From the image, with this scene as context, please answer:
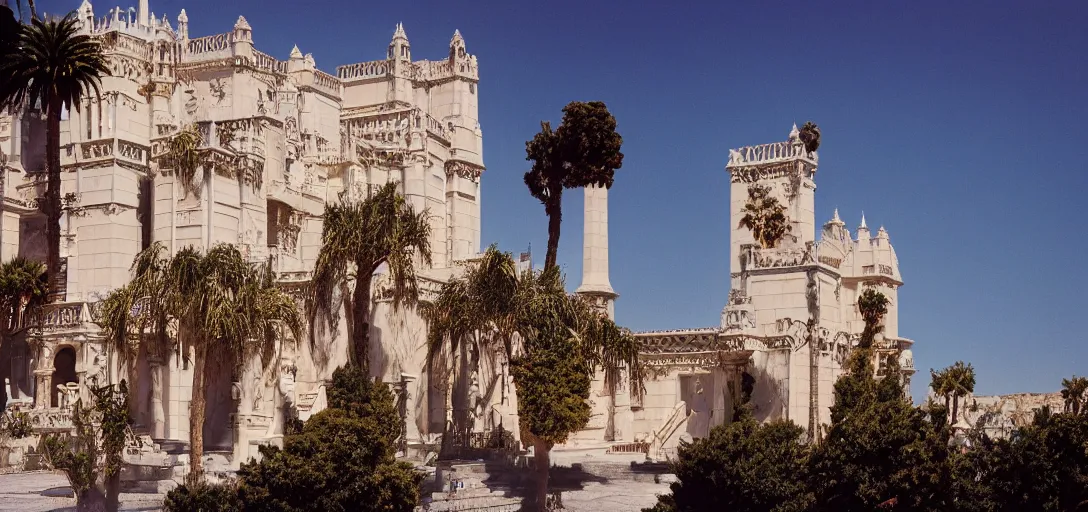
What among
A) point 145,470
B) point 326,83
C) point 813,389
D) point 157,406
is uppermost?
point 326,83

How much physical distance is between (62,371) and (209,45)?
16.9m

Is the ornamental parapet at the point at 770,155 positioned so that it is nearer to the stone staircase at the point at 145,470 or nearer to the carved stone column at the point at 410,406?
the carved stone column at the point at 410,406

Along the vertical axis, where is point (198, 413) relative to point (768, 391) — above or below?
below

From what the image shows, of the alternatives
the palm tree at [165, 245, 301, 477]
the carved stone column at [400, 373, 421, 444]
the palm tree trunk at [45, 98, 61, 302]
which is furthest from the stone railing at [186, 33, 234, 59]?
the palm tree at [165, 245, 301, 477]

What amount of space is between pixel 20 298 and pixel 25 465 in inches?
249

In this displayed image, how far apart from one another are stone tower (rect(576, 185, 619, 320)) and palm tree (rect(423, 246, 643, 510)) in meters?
4.28

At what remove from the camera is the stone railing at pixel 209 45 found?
60750mm

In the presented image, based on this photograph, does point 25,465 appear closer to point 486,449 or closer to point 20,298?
point 20,298

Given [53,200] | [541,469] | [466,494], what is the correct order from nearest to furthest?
[466,494], [541,469], [53,200]

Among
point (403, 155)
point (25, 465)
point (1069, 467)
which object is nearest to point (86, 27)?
point (403, 155)

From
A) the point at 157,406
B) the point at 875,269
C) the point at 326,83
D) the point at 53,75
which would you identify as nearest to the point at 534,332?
the point at 157,406

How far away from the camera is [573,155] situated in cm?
4941

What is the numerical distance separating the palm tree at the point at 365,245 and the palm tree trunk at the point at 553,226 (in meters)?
5.29

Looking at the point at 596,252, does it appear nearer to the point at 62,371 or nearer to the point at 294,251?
the point at 294,251
